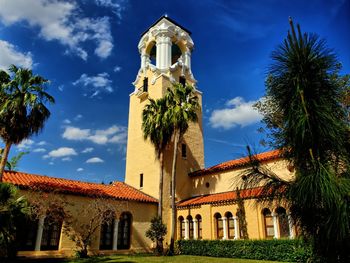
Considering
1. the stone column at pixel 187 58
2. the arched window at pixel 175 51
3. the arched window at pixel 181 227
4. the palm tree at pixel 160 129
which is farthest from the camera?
the arched window at pixel 175 51

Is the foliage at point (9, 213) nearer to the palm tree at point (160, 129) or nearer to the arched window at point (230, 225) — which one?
the palm tree at point (160, 129)

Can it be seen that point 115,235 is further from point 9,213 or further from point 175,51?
point 175,51

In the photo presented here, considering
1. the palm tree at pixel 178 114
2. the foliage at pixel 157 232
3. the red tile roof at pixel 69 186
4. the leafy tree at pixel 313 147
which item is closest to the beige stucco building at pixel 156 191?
the red tile roof at pixel 69 186

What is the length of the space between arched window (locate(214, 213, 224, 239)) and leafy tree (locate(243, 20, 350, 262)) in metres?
16.8

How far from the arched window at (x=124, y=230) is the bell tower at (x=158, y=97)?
3529mm

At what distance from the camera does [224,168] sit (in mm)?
24234

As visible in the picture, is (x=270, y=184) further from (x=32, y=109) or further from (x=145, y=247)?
(x=145, y=247)

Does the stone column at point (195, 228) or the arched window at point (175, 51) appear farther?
the arched window at point (175, 51)

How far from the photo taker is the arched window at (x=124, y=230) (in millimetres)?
22000

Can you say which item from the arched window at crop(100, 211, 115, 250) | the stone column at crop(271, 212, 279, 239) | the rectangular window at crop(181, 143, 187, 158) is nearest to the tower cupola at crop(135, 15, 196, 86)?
the rectangular window at crop(181, 143, 187, 158)

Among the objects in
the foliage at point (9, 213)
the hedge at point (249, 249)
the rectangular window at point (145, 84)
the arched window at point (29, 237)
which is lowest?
the hedge at point (249, 249)

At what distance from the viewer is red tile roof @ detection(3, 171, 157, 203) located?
18.1m

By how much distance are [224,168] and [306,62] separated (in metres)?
19.4

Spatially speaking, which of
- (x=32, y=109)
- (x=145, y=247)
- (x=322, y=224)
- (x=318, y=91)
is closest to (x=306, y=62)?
(x=318, y=91)
